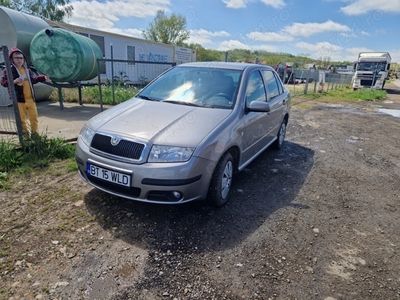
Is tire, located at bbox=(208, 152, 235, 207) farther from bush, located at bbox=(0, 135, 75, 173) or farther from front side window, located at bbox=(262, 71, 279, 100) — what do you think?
bush, located at bbox=(0, 135, 75, 173)

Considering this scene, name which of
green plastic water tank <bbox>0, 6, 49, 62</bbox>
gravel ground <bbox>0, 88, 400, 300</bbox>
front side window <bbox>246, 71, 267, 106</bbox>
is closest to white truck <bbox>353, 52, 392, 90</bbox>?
front side window <bbox>246, 71, 267, 106</bbox>

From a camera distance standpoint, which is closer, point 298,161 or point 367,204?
point 367,204

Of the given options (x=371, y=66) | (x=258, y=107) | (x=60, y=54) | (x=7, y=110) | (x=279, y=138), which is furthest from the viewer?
(x=371, y=66)

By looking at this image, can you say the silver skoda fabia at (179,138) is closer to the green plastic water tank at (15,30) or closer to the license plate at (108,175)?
the license plate at (108,175)

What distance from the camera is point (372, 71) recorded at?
25516 mm

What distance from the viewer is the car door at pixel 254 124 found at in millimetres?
3918

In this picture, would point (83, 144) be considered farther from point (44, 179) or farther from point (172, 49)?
point (172, 49)

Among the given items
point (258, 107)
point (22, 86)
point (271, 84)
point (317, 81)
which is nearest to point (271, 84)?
point (271, 84)

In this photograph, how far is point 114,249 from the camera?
2.75 meters

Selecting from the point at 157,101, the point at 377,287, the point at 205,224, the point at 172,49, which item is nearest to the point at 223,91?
the point at 157,101

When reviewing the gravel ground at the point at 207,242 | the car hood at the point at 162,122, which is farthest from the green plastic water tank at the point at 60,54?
the car hood at the point at 162,122

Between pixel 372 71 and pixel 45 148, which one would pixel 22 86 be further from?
pixel 372 71

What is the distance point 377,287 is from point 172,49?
75.9 ft

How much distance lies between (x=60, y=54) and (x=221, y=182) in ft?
24.4
